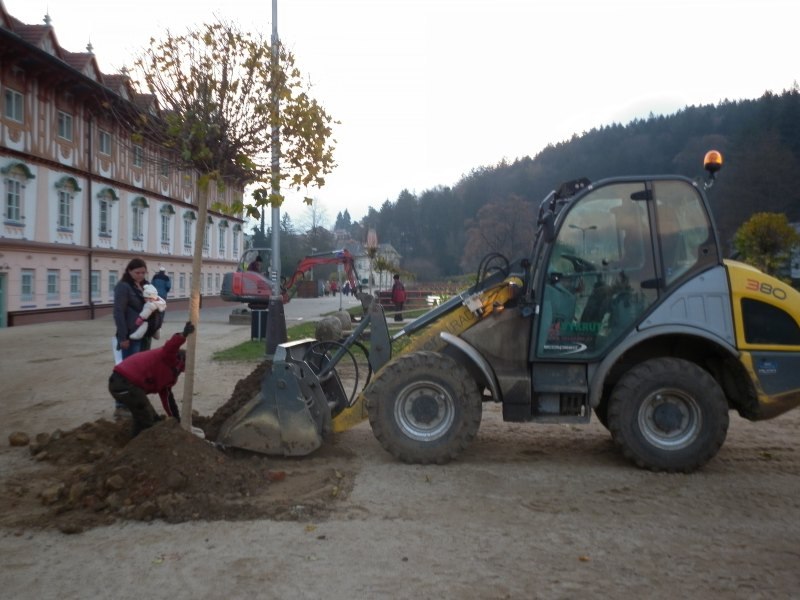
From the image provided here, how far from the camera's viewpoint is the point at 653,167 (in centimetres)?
5159

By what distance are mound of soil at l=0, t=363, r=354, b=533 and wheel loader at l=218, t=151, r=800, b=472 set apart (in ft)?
1.61

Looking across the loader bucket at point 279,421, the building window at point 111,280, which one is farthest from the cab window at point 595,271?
the building window at point 111,280

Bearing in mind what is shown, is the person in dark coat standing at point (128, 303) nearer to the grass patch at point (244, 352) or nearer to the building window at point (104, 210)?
the grass patch at point (244, 352)

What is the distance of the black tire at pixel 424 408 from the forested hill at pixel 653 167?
3165 cm

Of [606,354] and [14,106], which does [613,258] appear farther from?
[14,106]

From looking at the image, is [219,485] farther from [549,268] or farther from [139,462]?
[549,268]

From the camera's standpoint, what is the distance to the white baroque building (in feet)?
73.2

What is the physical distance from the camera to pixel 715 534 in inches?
197

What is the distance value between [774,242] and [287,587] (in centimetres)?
3367

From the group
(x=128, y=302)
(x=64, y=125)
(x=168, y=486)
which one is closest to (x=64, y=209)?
(x=64, y=125)

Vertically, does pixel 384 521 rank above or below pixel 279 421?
below

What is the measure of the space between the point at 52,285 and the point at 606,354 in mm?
23091

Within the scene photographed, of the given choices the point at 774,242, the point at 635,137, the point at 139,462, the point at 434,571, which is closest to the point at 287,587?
the point at 434,571

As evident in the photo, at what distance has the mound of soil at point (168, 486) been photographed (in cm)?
531
